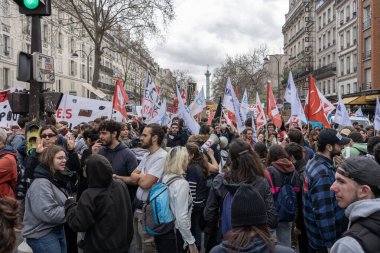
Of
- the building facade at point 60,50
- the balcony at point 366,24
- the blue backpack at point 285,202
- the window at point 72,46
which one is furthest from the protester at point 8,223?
the window at point 72,46

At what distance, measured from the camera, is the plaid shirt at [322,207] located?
3.58m

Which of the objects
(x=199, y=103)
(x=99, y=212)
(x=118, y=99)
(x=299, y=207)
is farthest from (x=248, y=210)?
(x=199, y=103)

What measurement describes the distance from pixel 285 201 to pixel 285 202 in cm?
1

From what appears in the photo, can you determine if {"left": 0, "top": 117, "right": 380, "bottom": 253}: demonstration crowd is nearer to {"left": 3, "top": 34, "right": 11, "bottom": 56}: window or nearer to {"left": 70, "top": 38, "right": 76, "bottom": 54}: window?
{"left": 3, "top": 34, "right": 11, "bottom": 56}: window

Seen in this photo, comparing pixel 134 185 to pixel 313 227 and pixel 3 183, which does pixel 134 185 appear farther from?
pixel 313 227

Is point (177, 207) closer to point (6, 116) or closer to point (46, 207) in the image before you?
point (46, 207)

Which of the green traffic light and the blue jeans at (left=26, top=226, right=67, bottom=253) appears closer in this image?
the blue jeans at (left=26, top=226, right=67, bottom=253)

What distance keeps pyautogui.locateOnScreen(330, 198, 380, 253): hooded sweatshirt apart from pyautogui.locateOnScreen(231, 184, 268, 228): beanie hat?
1.32ft

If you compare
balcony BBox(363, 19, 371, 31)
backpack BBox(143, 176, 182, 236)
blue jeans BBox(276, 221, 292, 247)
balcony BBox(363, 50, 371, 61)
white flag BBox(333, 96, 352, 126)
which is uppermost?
balcony BBox(363, 19, 371, 31)

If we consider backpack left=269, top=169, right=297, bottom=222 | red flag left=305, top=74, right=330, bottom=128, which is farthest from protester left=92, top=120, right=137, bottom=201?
red flag left=305, top=74, right=330, bottom=128

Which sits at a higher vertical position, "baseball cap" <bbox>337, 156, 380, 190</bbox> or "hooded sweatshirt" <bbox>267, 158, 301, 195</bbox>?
"baseball cap" <bbox>337, 156, 380, 190</bbox>

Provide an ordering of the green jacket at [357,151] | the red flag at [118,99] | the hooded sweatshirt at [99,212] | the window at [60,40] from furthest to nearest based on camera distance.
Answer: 1. the window at [60,40]
2. the red flag at [118,99]
3. the green jacket at [357,151]
4. the hooded sweatshirt at [99,212]

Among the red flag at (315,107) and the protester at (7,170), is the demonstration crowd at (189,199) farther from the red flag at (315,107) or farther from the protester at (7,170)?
the red flag at (315,107)

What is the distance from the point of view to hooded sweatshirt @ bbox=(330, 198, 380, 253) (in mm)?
1896
